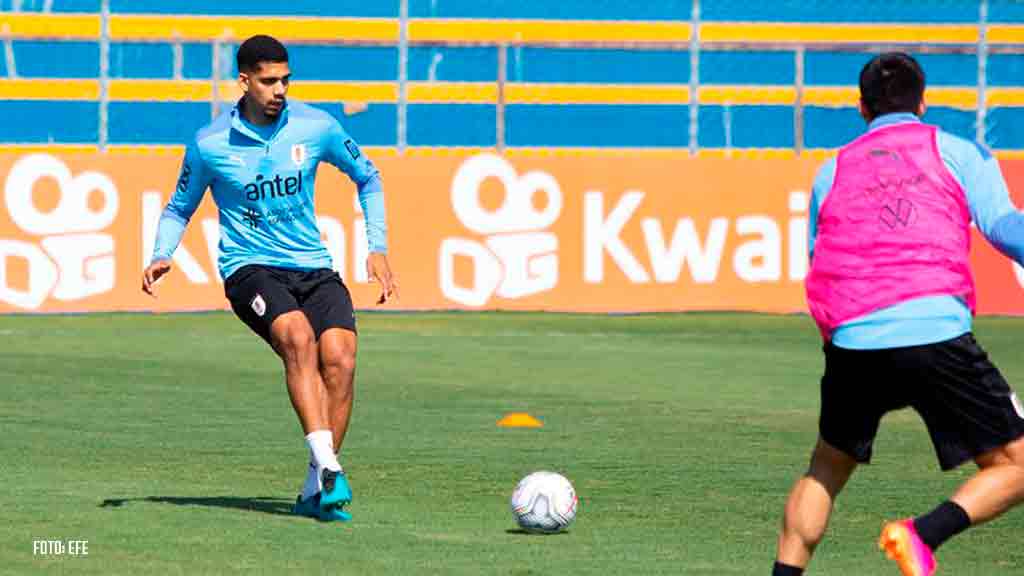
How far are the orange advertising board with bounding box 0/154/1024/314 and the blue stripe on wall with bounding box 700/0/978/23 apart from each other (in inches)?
297

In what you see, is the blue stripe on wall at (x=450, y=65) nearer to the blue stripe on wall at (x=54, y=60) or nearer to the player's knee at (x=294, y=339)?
the blue stripe on wall at (x=54, y=60)

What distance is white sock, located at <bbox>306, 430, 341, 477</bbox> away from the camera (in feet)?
A: 29.0

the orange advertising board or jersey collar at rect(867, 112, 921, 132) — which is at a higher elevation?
jersey collar at rect(867, 112, 921, 132)

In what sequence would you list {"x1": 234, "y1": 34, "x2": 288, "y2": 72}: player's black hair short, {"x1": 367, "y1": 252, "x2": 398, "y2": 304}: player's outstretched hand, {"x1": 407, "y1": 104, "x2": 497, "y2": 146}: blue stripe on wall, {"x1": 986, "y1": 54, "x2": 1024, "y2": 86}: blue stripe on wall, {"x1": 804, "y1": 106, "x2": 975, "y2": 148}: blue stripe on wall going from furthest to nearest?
{"x1": 986, "y1": 54, "x2": 1024, "y2": 86}: blue stripe on wall → {"x1": 407, "y1": 104, "x2": 497, "y2": 146}: blue stripe on wall → {"x1": 804, "y1": 106, "x2": 975, "y2": 148}: blue stripe on wall → {"x1": 367, "y1": 252, "x2": 398, "y2": 304}: player's outstretched hand → {"x1": 234, "y1": 34, "x2": 288, "y2": 72}: player's black hair short

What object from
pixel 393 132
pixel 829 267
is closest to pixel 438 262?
pixel 393 132

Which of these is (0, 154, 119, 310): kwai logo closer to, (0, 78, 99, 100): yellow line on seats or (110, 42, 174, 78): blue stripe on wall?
(0, 78, 99, 100): yellow line on seats

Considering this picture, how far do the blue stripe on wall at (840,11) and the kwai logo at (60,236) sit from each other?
11.2 m

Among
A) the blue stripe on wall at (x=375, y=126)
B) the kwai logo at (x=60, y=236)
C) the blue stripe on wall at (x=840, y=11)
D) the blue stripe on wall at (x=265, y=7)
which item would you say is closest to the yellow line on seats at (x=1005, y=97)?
the blue stripe on wall at (x=840, y=11)

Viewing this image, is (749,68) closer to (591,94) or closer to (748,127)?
(748,127)

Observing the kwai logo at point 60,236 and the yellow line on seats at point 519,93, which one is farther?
the yellow line on seats at point 519,93

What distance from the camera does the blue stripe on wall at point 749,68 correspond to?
2873cm

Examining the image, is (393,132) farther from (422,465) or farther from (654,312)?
(422,465)

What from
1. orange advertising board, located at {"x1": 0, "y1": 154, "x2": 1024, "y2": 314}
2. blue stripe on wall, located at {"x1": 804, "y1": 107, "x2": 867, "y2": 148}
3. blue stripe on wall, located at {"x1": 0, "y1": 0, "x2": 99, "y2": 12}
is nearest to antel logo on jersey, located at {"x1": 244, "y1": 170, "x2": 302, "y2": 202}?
orange advertising board, located at {"x1": 0, "y1": 154, "x2": 1024, "y2": 314}

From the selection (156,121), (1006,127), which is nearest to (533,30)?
(156,121)
